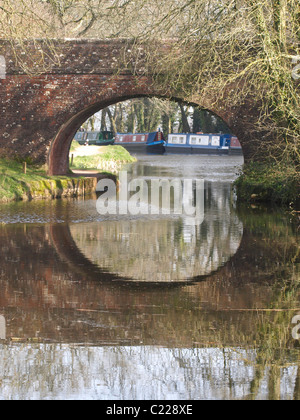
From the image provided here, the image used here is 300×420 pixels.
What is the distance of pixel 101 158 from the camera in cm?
2953

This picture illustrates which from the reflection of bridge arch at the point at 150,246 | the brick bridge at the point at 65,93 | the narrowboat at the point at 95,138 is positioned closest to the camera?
the reflection of bridge arch at the point at 150,246

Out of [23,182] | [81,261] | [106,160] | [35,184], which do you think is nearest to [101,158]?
[106,160]

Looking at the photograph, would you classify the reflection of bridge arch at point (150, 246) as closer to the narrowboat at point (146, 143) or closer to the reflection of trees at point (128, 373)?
the reflection of trees at point (128, 373)

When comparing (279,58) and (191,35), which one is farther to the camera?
(191,35)

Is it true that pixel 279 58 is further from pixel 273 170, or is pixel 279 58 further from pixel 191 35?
pixel 273 170

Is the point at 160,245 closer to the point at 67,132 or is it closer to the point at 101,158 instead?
the point at 67,132

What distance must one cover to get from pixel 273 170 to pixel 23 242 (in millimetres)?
6448

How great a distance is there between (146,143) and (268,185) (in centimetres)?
3225

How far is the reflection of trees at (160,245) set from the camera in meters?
8.62

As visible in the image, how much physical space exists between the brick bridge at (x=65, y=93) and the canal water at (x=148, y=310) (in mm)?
5346

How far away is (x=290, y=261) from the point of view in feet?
30.5

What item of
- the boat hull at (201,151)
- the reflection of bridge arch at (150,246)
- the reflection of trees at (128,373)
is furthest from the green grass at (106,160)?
the reflection of trees at (128,373)

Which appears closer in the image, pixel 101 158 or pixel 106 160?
pixel 101 158
